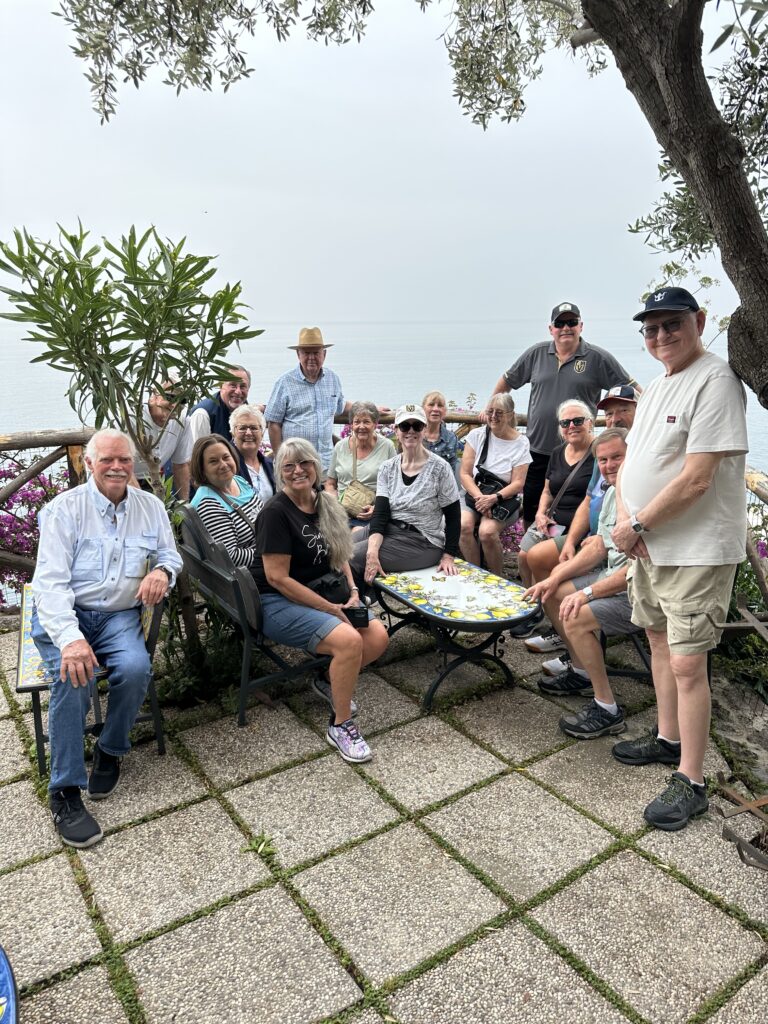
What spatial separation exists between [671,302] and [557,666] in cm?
194

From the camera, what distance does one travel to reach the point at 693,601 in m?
2.24

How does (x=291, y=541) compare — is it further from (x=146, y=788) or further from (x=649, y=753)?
(x=649, y=753)

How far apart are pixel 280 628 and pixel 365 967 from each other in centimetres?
142

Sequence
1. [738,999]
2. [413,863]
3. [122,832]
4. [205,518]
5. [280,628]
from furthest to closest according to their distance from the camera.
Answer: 1. [205,518]
2. [280,628]
3. [122,832]
4. [413,863]
5. [738,999]

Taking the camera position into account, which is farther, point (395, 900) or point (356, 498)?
point (356, 498)

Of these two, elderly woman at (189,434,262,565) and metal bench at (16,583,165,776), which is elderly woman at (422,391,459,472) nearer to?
elderly woman at (189,434,262,565)

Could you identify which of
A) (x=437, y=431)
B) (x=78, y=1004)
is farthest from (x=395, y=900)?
(x=437, y=431)

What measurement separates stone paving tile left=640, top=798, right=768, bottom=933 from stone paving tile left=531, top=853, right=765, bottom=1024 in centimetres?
8

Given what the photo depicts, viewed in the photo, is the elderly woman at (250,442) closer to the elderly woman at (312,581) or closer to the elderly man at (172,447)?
the elderly man at (172,447)

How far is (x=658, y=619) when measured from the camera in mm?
2469

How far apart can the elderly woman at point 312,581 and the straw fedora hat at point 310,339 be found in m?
1.57

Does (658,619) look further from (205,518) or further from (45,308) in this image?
(45,308)

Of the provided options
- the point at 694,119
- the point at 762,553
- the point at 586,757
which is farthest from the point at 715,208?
the point at 762,553

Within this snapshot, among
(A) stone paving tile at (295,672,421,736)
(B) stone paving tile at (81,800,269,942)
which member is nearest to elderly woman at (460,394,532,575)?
(A) stone paving tile at (295,672,421,736)
